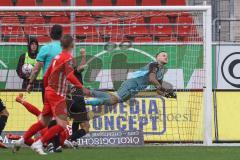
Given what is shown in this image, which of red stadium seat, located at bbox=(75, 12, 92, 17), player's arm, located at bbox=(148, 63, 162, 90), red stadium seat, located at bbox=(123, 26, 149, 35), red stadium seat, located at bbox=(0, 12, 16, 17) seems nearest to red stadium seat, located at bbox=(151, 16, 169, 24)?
red stadium seat, located at bbox=(123, 26, 149, 35)

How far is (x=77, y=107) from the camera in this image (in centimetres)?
1556

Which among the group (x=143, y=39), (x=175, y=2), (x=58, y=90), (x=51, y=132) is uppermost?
(x=175, y=2)

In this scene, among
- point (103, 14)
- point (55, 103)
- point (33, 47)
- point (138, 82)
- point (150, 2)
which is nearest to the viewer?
point (55, 103)

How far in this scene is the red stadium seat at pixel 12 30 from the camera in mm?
17734

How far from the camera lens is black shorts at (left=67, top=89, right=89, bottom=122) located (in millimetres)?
15534

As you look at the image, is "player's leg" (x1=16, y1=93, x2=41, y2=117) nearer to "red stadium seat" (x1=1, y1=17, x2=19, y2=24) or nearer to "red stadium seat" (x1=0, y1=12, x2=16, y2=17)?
"red stadium seat" (x1=0, y1=12, x2=16, y2=17)

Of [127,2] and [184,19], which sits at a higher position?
[127,2]

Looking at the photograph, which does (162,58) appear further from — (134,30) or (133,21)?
(134,30)

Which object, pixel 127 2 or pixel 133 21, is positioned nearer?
pixel 133 21

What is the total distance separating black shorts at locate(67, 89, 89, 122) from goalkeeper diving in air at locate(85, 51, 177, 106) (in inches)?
22.5

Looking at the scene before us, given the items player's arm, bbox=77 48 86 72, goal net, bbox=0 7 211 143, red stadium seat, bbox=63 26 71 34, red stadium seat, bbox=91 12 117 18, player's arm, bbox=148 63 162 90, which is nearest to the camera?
player's arm, bbox=77 48 86 72

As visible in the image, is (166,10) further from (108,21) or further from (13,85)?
(13,85)

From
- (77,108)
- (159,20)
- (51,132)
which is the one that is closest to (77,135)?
(77,108)

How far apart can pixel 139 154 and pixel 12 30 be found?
5.14 m
